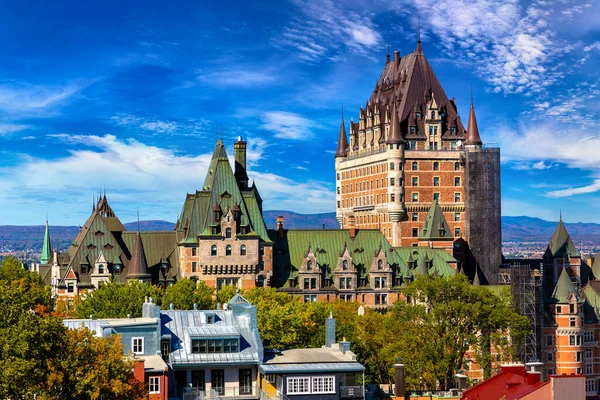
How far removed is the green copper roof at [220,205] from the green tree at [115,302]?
22.2 metres

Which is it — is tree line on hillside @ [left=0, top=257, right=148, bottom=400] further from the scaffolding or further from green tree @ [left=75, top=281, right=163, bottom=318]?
the scaffolding

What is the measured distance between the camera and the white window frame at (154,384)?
236 feet

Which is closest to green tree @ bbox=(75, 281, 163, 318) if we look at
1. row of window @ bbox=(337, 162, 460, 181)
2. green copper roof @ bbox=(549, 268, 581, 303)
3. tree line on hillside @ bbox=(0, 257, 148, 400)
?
tree line on hillside @ bbox=(0, 257, 148, 400)

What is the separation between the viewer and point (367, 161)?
184125 mm

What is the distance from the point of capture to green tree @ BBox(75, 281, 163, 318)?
10956 cm

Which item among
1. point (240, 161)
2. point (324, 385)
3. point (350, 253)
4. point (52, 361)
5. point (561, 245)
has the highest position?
point (240, 161)

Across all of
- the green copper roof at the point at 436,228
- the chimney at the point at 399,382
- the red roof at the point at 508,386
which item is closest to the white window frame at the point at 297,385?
the red roof at the point at 508,386

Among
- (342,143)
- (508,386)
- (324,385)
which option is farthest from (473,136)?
(508,386)

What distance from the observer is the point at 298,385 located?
252 ft

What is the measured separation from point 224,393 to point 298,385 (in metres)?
5.82

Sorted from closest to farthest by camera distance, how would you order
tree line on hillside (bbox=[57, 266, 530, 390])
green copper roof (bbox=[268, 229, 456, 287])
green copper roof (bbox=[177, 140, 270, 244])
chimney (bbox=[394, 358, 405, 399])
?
chimney (bbox=[394, 358, 405, 399])
tree line on hillside (bbox=[57, 266, 530, 390])
green copper roof (bbox=[177, 140, 270, 244])
green copper roof (bbox=[268, 229, 456, 287])

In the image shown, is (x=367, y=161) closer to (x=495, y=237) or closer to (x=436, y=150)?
(x=436, y=150)

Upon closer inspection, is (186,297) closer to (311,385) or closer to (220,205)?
(220,205)

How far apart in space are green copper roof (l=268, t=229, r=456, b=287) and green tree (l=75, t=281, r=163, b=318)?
35008mm
